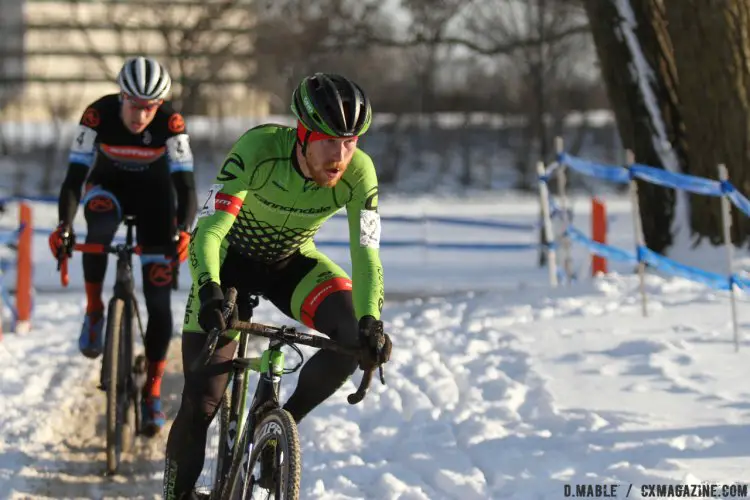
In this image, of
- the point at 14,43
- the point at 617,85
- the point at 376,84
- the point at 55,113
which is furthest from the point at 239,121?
the point at 617,85

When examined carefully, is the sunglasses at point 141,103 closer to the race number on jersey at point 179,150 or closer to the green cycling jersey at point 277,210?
the race number on jersey at point 179,150

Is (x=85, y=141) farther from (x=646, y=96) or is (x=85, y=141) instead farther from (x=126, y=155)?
(x=646, y=96)

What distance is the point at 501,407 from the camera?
23.0 ft

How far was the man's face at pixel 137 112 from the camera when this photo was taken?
647 cm

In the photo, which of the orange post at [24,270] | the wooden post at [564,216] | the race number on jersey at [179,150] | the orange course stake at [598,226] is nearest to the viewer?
the race number on jersey at [179,150]

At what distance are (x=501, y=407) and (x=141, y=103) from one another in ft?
9.29

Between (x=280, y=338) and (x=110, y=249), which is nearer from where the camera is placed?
(x=280, y=338)

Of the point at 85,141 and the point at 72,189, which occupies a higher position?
the point at 85,141

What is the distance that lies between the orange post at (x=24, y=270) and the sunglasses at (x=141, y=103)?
5.31 metres

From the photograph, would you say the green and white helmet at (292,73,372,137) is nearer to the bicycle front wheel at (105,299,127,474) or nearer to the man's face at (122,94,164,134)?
the man's face at (122,94,164,134)

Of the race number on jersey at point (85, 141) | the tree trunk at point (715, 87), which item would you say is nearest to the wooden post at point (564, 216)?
the tree trunk at point (715, 87)

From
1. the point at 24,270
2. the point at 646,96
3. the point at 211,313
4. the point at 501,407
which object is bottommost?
the point at 501,407

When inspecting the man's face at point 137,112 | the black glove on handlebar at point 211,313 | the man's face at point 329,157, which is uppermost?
the man's face at point 137,112

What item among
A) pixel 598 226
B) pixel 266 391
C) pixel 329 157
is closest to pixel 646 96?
pixel 598 226
